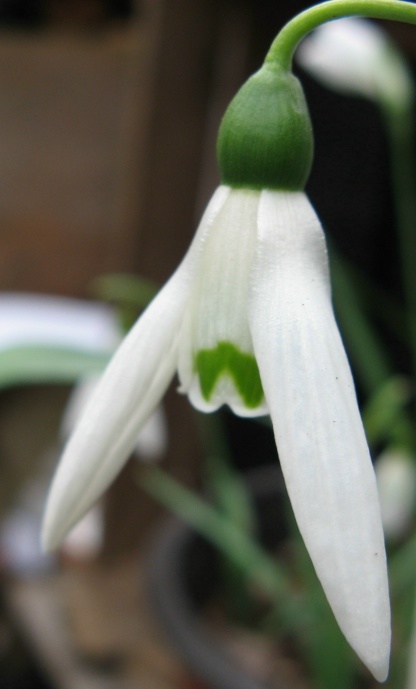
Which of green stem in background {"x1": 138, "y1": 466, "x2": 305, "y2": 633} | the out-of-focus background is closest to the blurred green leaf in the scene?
green stem in background {"x1": 138, "y1": 466, "x2": 305, "y2": 633}

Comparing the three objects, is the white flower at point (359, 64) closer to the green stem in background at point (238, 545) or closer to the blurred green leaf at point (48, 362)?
the blurred green leaf at point (48, 362)

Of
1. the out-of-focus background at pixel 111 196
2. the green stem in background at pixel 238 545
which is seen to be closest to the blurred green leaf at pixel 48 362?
the green stem in background at pixel 238 545

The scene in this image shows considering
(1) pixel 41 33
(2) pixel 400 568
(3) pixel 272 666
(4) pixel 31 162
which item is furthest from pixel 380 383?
(1) pixel 41 33

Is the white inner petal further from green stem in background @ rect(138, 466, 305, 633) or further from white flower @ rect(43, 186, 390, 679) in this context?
green stem in background @ rect(138, 466, 305, 633)

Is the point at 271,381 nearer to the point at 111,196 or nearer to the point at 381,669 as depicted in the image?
the point at 381,669

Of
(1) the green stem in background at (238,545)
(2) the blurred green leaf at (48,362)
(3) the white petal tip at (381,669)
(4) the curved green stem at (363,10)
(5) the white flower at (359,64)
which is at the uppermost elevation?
(5) the white flower at (359,64)

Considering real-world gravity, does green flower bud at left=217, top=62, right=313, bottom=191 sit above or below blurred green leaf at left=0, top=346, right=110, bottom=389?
above

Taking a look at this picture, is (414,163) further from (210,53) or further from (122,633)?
(122,633)
